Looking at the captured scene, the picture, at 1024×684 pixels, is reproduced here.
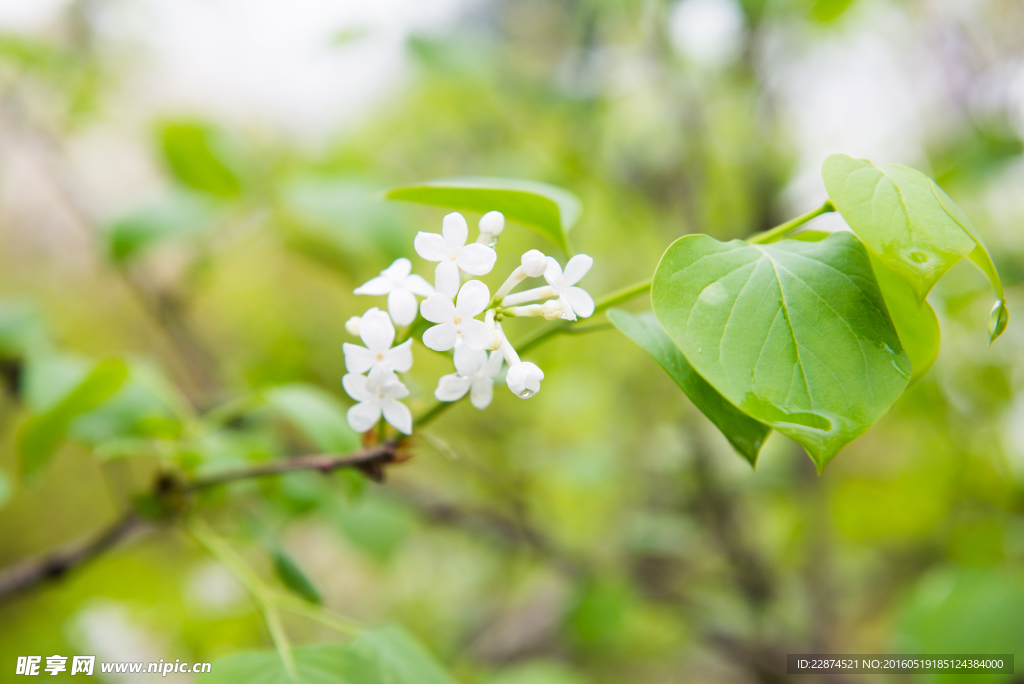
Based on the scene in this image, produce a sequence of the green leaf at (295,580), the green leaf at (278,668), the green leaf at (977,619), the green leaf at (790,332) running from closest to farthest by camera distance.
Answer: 1. the green leaf at (790,332)
2. the green leaf at (278,668)
3. the green leaf at (295,580)
4. the green leaf at (977,619)

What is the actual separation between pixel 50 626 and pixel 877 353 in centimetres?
109

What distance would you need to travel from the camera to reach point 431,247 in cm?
29

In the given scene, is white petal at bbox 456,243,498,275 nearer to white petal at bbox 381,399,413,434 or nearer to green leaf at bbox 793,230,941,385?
white petal at bbox 381,399,413,434

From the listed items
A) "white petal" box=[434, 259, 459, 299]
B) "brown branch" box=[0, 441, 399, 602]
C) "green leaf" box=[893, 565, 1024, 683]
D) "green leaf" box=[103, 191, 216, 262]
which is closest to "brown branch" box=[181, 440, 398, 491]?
"brown branch" box=[0, 441, 399, 602]

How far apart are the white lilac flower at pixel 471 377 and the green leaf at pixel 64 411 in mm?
277

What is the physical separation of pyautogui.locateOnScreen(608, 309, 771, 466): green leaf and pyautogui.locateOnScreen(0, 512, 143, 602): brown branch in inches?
16.8

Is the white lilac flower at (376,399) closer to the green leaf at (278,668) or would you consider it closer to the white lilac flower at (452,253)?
the white lilac flower at (452,253)

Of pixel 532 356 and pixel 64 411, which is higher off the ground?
pixel 532 356

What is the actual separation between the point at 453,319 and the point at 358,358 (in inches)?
2.0

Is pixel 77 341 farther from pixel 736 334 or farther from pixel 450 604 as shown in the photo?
pixel 736 334

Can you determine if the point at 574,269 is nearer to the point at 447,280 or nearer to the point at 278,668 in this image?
the point at 447,280

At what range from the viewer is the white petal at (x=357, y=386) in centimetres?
29

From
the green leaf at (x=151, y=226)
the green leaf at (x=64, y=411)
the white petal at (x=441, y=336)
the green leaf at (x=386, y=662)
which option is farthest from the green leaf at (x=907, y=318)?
the green leaf at (x=151, y=226)

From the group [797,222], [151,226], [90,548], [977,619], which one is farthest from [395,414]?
[977,619]
